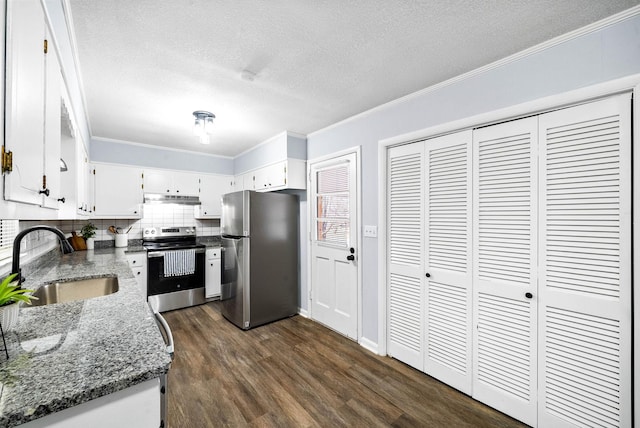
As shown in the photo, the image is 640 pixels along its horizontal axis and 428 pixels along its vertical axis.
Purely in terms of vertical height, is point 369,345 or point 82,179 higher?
point 82,179

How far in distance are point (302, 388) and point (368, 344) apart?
0.86m

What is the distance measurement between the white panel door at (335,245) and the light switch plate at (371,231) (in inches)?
5.4

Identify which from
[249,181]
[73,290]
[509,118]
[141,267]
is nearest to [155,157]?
[249,181]

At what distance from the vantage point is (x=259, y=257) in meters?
3.29

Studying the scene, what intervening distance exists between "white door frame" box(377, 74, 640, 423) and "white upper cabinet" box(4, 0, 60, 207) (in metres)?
2.23

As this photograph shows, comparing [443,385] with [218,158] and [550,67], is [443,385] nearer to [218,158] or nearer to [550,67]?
[550,67]

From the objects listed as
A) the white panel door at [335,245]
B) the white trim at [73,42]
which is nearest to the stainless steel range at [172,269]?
the white panel door at [335,245]

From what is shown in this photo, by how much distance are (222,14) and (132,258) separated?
3233mm

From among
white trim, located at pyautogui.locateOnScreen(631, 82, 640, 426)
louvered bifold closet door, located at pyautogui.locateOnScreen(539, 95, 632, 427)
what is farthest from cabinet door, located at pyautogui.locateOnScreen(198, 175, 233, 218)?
white trim, located at pyautogui.locateOnScreen(631, 82, 640, 426)

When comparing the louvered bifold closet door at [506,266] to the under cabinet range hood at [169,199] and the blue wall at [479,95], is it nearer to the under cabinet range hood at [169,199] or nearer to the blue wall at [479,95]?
the blue wall at [479,95]

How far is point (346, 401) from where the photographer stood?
1.98m

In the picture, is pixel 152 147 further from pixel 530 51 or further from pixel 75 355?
pixel 530 51

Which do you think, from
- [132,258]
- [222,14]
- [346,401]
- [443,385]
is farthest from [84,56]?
[443,385]

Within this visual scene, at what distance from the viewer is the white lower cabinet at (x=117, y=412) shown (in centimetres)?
66
